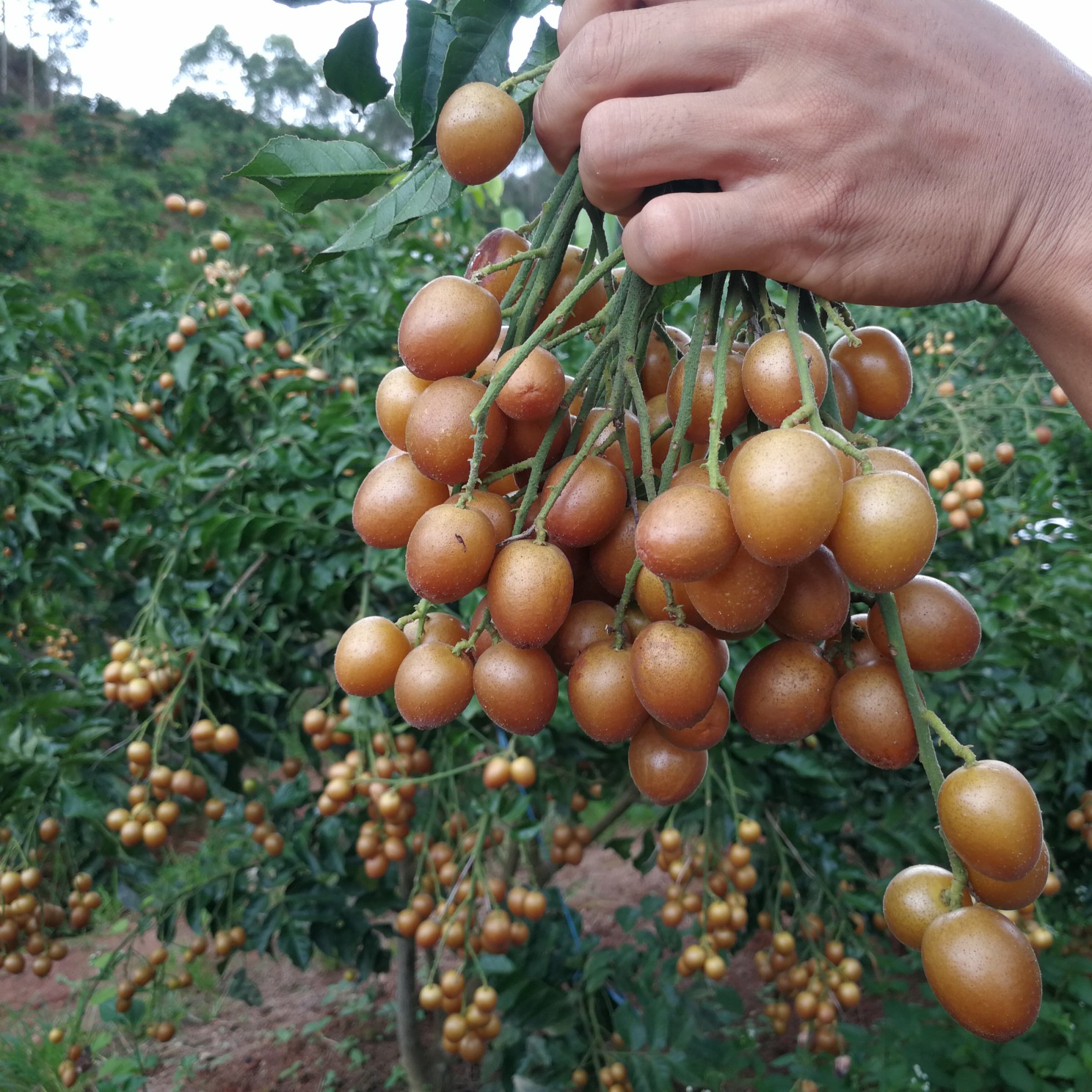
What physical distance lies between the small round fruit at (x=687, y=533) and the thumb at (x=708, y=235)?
14 cm

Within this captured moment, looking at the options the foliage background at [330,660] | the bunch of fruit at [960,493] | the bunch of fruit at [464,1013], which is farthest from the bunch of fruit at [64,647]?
the bunch of fruit at [960,493]

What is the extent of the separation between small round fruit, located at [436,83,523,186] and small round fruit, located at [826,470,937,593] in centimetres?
32

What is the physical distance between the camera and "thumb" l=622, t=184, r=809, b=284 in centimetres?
51

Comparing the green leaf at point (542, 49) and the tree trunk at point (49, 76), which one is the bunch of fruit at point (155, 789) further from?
the tree trunk at point (49, 76)

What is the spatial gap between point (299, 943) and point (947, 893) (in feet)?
7.34

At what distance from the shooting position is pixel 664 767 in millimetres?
600

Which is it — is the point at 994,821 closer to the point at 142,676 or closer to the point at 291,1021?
the point at 142,676

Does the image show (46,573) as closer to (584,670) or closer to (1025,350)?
(584,670)

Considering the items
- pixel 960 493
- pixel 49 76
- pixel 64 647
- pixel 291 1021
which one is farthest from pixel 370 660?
pixel 49 76

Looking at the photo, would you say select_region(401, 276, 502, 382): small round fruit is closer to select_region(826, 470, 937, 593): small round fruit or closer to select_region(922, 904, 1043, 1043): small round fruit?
select_region(826, 470, 937, 593): small round fruit

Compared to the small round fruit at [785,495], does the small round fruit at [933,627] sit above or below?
below

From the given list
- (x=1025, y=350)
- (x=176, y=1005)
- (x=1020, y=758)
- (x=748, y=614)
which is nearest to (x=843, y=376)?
(x=748, y=614)

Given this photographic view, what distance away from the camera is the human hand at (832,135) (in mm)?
522

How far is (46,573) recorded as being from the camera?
8.41 feet
